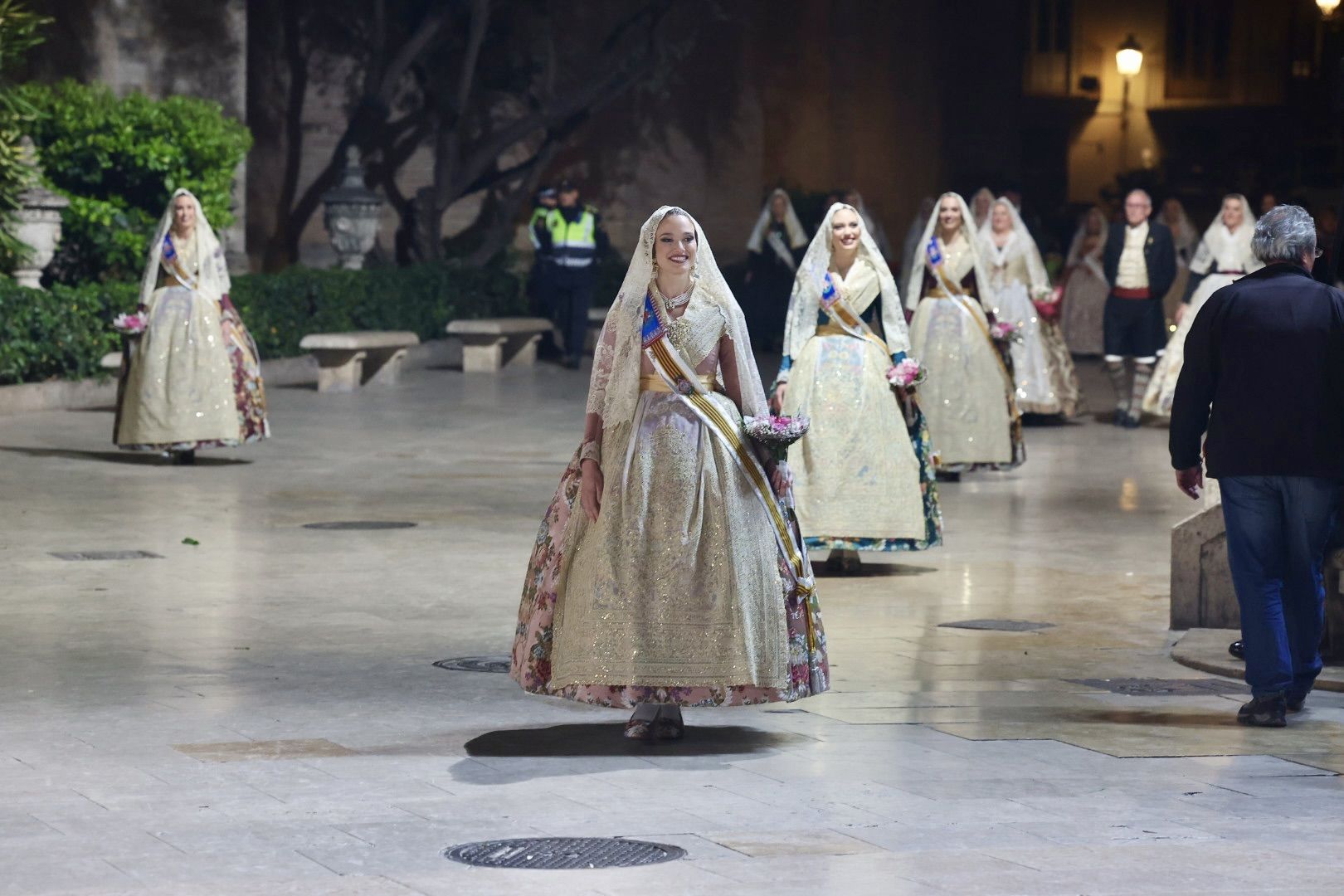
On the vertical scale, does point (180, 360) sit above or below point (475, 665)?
above

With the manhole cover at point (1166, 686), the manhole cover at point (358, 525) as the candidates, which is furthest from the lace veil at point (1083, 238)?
the manhole cover at point (1166, 686)

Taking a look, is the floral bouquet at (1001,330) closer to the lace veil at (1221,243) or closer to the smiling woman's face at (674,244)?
the lace veil at (1221,243)

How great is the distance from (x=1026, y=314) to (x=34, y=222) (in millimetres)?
8761

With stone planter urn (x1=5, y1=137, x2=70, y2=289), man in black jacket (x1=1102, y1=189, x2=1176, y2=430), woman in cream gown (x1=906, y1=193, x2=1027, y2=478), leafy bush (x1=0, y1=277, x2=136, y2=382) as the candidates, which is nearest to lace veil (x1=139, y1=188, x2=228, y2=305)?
leafy bush (x1=0, y1=277, x2=136, y2=382)

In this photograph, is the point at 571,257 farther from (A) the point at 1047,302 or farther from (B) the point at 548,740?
(B) the point at 548,740

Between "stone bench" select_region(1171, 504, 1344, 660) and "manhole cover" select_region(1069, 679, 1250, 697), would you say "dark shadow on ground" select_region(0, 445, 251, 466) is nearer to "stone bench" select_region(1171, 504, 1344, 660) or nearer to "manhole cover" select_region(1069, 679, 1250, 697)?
"stone bench" select_region(1171, 504, 1344, 660)

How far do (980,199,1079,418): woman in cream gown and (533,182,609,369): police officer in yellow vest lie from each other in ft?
23.9

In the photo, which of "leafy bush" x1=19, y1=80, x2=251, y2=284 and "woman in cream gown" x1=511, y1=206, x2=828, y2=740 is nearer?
"woman in cream gown" x1=511, y1=206, x2=828, y2=740

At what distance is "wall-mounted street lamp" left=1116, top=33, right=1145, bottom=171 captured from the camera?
44531 mm

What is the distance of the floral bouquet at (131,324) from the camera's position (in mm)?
15961

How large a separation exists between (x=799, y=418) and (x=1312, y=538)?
5.68 ft

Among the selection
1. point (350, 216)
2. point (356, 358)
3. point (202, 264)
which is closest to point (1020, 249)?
point (202, 264)

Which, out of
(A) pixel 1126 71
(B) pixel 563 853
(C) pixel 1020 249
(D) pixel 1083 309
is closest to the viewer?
(B) pixel 563 853

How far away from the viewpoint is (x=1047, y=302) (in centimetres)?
1909
